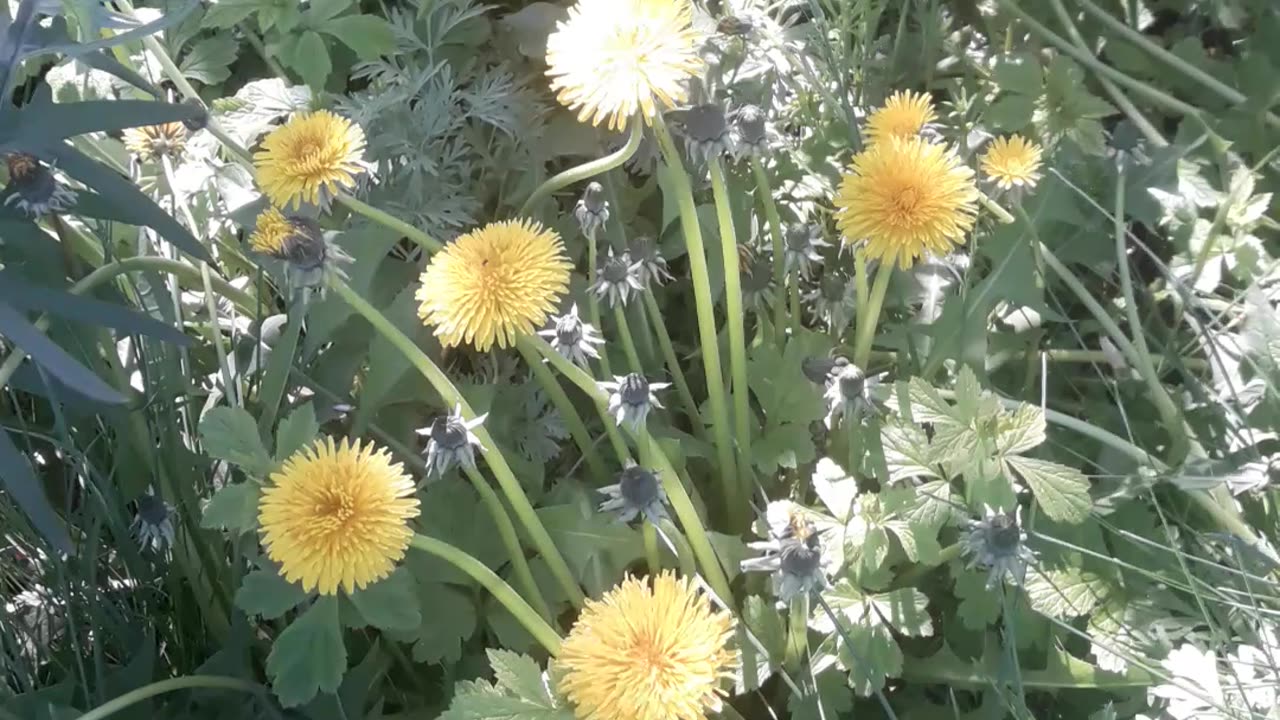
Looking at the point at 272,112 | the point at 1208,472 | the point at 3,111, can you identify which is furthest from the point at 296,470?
the point at 1208,472

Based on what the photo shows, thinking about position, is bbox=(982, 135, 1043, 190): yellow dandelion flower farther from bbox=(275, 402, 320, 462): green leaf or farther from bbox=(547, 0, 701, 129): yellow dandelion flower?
bbox=(275, 402, 320, 462): green leaf

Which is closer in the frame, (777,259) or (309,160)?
(309,160)

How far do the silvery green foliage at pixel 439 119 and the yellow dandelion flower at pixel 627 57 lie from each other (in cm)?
29

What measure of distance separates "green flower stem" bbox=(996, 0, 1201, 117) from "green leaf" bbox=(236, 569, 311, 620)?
0.80 m

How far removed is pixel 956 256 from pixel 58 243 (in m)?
0.72

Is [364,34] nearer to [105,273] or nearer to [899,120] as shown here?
[105,273]

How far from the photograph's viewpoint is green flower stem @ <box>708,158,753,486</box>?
60cm

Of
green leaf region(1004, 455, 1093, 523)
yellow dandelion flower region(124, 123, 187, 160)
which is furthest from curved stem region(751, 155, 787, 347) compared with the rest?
yellow dandelion flower region(124, 123, 187, 160)

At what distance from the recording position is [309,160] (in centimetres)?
59

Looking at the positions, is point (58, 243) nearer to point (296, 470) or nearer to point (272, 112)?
point (272, 112)

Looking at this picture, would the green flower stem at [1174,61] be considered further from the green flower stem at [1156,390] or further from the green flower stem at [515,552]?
the green flower stem at [515,552]

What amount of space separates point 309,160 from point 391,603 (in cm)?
28

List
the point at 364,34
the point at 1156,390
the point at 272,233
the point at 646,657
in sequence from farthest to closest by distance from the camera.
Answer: the point at 364,34, the point at 1156,390, the point at 272,233, the point at 646,657

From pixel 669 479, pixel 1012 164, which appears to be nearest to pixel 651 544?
pixel 669 479
